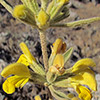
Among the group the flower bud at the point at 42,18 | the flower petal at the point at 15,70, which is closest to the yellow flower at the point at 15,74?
the flower petal at the point at 15,70

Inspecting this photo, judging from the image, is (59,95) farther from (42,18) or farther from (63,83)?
(42,18)

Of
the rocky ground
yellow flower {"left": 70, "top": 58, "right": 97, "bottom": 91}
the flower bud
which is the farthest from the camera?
the rocky ground

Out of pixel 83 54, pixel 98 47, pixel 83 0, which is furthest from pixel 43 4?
pixel 83 0

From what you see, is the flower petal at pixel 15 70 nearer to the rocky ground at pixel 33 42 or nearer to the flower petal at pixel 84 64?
the flower petal at pixel 84 64

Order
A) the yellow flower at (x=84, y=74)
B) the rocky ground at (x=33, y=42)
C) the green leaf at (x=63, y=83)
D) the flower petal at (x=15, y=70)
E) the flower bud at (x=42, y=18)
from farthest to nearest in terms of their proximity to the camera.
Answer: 1. the rocky ground at (x=33, y=42)
2. the green leaf at (x=63, y=83)
3. the yellow flower at (x=84, y=74)
4. the flower petal at (x=15, y=70)
5. the flower bud at (x=42, y=18)

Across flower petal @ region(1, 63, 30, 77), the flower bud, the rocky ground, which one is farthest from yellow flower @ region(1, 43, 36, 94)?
the rocky ground

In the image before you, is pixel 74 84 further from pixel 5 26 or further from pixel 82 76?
pixel 5 26

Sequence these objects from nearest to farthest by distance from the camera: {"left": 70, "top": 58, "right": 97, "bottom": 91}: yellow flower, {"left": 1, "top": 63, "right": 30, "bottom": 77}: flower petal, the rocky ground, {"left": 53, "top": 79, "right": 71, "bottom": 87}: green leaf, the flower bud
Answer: the flower bud, {"left": 1, "top": 63, "right": 30, "bottom": 77}: flower petal, {"left": 70, "top": 58, "right": 97, "bottom": 91}: yellow flower, {"left": 53, "top": 79, "right": 71, "bottom": 87}: green leaf, the rocky ground

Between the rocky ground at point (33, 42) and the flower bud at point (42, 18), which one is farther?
the rocky ground at point (33, 42)

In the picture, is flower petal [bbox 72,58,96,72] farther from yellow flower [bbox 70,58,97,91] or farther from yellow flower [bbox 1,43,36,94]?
yellow flower [bbox 1,43,36,94]
